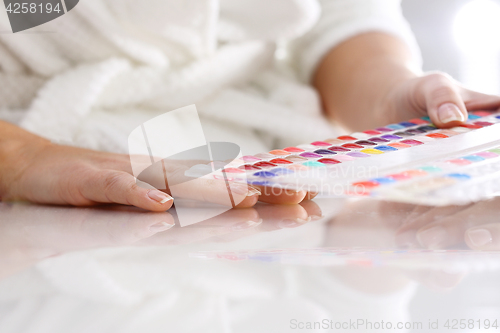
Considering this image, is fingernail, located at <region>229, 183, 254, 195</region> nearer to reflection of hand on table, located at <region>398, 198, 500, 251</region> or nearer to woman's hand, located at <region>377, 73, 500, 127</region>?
reflection of hand on table, located at <region>398, 198, 500, 251</region>

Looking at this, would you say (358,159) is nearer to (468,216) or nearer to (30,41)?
(468,216)

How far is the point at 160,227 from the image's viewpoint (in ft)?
0.86

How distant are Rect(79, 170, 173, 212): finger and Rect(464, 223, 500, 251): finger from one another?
186 millimetres

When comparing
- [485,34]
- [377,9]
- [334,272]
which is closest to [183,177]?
[334,272]

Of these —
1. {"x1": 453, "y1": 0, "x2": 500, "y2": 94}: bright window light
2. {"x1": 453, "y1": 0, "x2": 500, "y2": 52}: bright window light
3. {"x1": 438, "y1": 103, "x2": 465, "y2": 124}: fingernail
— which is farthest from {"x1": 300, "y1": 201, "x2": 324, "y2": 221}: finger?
{"x1": 453, "y1": 0, "x2": 500, "y2": 52}: bright window light

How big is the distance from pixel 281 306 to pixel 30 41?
433 millimetres

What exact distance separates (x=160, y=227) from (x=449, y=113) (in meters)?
0.28

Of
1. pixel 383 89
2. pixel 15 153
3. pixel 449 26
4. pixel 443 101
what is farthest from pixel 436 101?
pixel 449 26

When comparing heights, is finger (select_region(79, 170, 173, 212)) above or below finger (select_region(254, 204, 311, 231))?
above

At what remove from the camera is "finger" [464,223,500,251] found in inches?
8.3

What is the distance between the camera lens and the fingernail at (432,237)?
215 mm

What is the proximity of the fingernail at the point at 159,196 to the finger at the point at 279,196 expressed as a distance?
A: 0.07 meters

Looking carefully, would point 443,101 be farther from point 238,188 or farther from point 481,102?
point 238,188

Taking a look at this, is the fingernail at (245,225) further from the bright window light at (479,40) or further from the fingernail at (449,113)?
the bright window light at (479,40)
